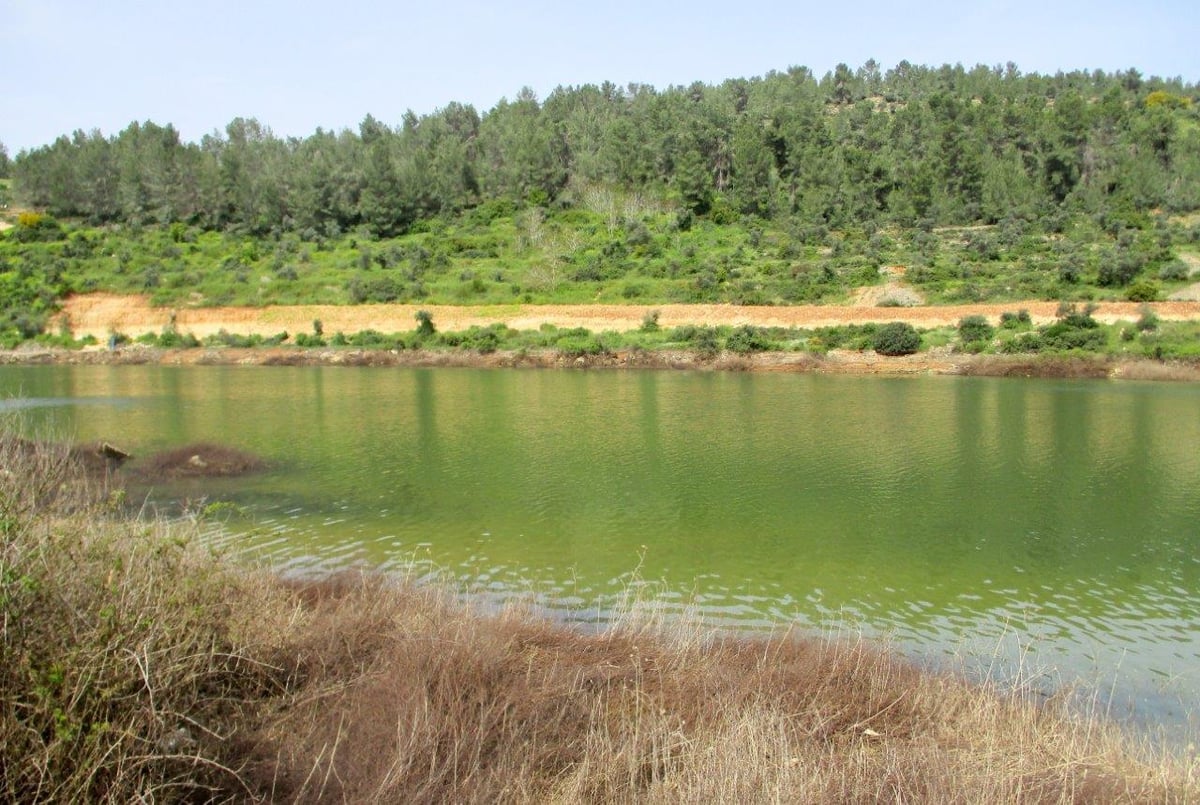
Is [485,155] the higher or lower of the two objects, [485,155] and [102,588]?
the higher

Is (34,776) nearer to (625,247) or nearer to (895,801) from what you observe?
(895,801)

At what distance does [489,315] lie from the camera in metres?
61.6

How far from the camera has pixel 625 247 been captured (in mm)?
76562

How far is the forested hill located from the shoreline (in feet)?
105

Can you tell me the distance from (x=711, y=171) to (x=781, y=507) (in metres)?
85.0

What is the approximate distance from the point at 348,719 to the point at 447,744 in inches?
33.1

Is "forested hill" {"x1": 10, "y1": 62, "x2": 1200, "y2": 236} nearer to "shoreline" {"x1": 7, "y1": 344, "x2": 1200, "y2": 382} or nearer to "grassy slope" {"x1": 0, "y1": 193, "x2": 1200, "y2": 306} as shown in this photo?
"grassy slope" {"x1": 0, "y1": 193, "x2": 1200, "y2": 306}

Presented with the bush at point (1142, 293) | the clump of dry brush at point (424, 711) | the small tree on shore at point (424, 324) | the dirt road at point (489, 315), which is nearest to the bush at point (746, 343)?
the dirt road at point (489, 315)

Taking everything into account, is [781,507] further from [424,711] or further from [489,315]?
[489,315]

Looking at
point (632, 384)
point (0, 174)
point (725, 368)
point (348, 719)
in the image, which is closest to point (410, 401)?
point (632, 384)

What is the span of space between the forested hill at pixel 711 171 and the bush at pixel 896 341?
33882 millimetres

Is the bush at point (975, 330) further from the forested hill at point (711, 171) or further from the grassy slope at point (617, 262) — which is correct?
the forested hill at point (711, 171)

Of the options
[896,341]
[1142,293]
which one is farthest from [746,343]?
[1142,293]

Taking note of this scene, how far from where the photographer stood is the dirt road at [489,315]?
5397 cm
